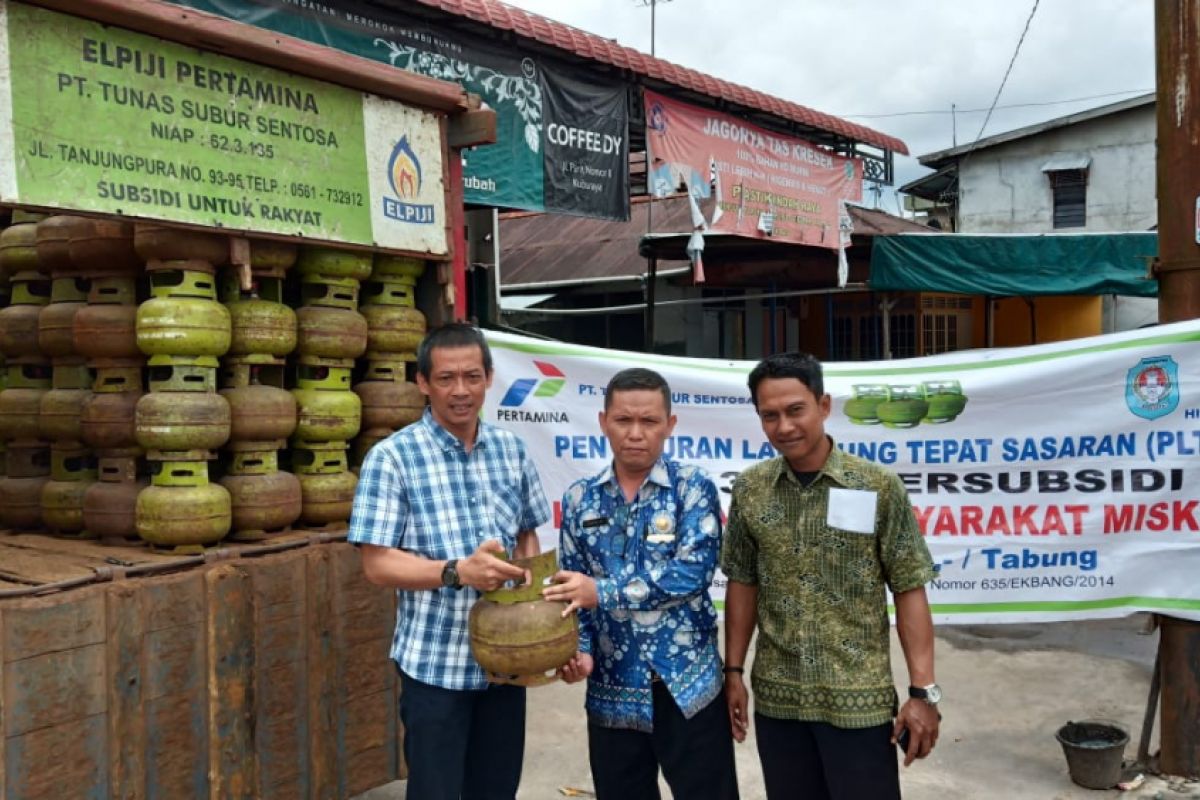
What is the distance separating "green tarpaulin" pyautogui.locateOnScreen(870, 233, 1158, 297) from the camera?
13.6 m

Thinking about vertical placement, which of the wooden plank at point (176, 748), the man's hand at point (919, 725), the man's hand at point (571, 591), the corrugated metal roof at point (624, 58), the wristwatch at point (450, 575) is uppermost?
the corrugated metal roof at point (624, 58)

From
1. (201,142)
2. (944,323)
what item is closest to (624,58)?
(201,142)

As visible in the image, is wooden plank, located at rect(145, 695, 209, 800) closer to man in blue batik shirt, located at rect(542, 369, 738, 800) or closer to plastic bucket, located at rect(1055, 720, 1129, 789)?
man in blue batik shirt, located at rect(542, 369, 738, 800)

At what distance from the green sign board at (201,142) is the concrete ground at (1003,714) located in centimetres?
260

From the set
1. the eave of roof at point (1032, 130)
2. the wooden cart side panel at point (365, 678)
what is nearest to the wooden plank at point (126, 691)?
the wooden cart side panel at point (365, 678)

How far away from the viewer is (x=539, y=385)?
495 cm

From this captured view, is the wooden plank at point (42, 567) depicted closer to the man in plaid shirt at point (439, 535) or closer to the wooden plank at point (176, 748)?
the wooden plank at point (176, 748)

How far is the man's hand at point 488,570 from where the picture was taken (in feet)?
8.38

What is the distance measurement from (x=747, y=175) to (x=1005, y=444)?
6993mm

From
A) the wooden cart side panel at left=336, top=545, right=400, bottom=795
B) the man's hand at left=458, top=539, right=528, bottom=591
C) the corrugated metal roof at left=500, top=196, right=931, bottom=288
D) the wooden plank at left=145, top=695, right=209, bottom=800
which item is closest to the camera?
the man's hand at left=458, top=539, right=528, bottom=591

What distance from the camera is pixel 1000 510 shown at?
4805mm

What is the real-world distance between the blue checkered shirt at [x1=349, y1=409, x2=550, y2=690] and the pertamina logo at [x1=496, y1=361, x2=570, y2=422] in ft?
6.45

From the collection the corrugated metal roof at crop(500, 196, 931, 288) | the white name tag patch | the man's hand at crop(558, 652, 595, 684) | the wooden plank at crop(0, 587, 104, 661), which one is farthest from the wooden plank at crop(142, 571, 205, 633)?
the corrugated metal roof at crop(500, 196, 931, 288)

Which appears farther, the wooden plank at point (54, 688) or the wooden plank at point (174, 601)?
the wooden plank at point (174, 601)
